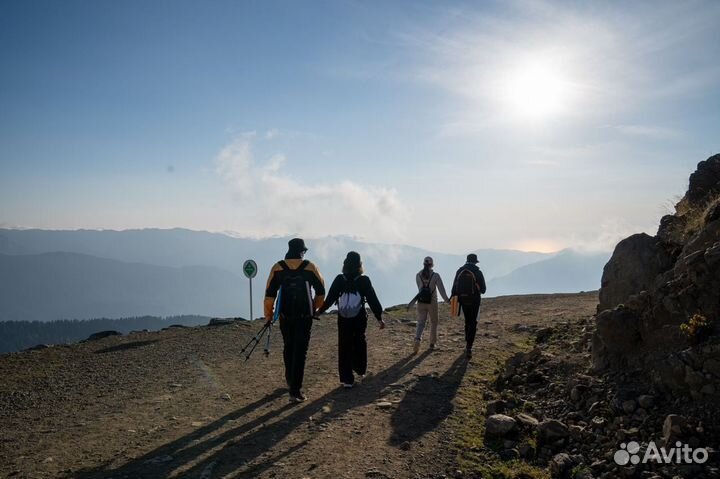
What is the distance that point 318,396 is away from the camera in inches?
369

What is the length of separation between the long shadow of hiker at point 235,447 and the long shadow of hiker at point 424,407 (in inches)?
33.2

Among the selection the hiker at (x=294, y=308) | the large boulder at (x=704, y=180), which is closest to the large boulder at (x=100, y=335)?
the hiker at (x=294, y=308)

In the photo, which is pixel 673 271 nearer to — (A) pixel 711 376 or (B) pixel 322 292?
(A) pixel 711 376

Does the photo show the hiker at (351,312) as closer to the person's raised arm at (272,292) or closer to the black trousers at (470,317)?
the person's raised arm at (272,292)

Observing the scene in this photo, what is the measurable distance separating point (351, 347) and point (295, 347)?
150cm

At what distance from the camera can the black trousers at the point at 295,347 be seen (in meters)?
9.00

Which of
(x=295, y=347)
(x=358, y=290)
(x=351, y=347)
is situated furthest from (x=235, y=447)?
(x=358, y=290)

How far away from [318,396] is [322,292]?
213cm

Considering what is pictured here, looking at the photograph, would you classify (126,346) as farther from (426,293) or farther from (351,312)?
(426,293)

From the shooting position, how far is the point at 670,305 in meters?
7.44

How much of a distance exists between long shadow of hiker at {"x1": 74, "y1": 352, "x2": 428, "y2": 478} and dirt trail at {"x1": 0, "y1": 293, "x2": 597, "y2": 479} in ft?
0.07

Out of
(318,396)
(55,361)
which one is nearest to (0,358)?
(55,361)

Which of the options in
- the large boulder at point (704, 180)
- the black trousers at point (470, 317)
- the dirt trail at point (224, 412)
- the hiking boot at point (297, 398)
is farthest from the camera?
the black trousers at point (470, 317)

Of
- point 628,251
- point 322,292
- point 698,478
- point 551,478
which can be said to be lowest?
point 551,478
